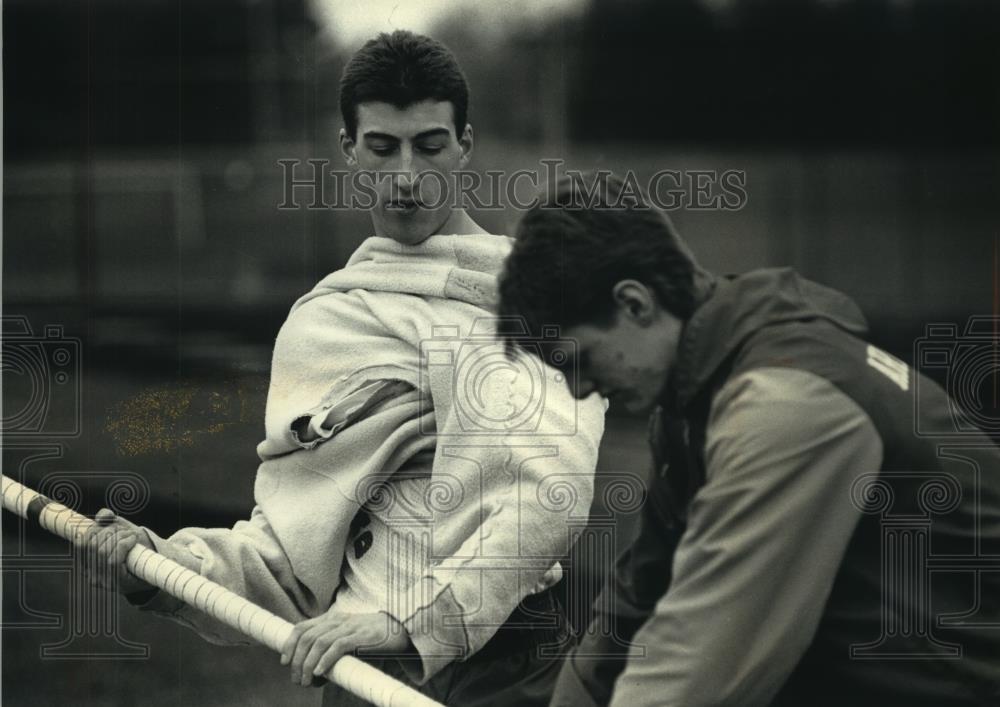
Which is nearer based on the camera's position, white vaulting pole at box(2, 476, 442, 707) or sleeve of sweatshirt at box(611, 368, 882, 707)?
sleeve of sweatshirt at box(611, 368, 882, 707)

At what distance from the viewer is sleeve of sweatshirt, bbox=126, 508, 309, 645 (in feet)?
12.3

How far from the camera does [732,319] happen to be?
3242mm

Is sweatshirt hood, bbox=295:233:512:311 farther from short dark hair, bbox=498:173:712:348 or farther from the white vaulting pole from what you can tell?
the white vaulting pole

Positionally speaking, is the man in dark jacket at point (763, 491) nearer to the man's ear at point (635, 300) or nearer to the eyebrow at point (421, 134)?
the man's ear at point (635, 300)

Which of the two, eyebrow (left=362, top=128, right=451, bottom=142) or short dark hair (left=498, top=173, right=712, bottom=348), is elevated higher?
eyebrow (left=362, top=128, right=451, bottom=142)

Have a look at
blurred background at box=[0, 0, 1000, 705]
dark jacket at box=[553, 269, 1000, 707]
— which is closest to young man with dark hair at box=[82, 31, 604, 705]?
blurred background at box=[0, 0, 1000, 705]

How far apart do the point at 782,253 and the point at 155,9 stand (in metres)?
1.93

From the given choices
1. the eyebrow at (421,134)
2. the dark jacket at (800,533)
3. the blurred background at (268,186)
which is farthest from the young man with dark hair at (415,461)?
the dark jacket at (800,533)

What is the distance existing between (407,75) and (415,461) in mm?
1016

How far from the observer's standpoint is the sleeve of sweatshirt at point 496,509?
358 centimetres

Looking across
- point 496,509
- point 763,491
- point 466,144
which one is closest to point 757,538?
point 763,491

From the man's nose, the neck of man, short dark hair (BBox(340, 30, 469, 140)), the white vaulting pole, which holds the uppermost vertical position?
short dark hair (BBox(340, 30, 469, 140))

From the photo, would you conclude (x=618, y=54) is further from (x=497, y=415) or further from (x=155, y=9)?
(x=155, y=9)

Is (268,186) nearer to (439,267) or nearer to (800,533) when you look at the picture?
(439,267)
